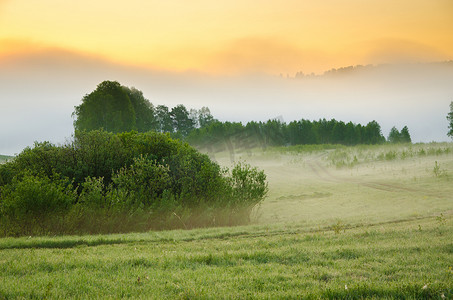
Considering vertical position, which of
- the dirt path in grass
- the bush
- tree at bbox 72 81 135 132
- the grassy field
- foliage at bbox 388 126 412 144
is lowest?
the dirt path in grass

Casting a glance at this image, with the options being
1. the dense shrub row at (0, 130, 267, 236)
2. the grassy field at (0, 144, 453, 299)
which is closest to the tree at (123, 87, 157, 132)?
the dense shrub row at (0, 130, 267, 236)

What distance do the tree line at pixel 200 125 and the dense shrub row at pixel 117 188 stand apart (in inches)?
1415

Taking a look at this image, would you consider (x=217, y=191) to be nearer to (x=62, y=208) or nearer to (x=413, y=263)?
(x=62, y=208)

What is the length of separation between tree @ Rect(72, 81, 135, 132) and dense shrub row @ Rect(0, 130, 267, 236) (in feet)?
117

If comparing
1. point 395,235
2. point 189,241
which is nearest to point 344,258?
point 395,235

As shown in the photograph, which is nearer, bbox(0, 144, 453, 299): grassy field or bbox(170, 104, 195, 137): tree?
bbox(0, 144, 453, 299): grassy field

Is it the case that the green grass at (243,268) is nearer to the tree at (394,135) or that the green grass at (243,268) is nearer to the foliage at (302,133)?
the foliage at (302,133)

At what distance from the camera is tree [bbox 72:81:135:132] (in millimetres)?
53469

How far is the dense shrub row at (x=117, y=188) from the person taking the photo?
43.2 feet

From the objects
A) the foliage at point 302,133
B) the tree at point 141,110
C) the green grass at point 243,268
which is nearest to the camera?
the green grass at point 243,268

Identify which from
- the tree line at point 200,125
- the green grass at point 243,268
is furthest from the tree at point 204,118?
the green grass at point 243,268

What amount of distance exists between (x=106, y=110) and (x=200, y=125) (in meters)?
38.2

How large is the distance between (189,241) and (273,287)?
5236mm

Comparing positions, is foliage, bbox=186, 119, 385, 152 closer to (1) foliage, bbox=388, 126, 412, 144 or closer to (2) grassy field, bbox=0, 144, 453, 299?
(1) foliage, bbox=388, 126, 412, 144
